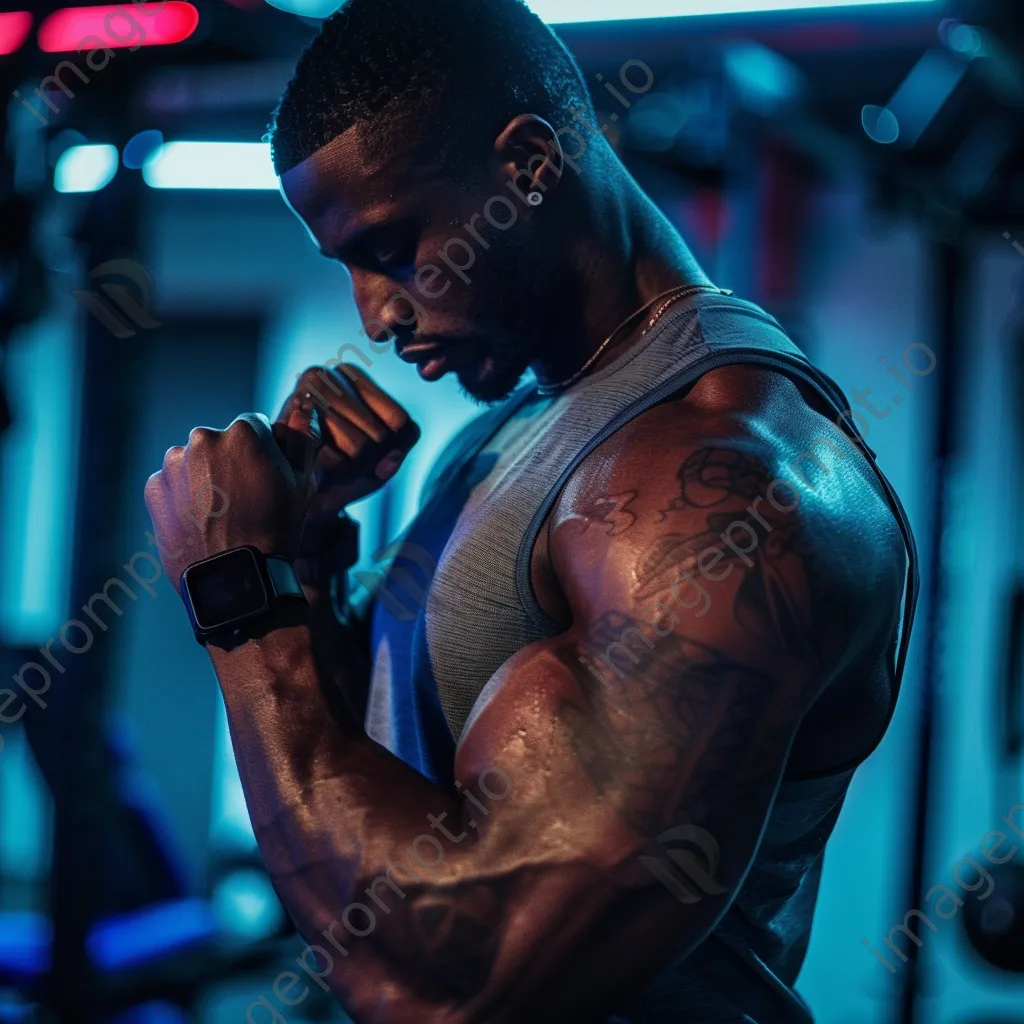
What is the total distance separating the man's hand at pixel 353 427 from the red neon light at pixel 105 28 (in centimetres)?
114

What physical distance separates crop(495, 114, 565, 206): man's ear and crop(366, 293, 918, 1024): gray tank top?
0.19 meters

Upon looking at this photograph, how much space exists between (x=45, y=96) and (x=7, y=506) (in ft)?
10.8

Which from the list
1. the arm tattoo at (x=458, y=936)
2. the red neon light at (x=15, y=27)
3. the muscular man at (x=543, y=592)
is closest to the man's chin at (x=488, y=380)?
the muscular man at (x=543, y=592)


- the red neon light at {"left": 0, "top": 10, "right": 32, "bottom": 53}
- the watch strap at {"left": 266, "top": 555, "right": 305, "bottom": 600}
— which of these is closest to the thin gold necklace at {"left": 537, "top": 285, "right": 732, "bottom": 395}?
the watch strap at {"left": 266, "top": 555, "right": 305, "bottom": 600}

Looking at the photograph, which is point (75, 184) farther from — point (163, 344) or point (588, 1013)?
point (163, 344)

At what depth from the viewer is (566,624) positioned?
0.96 m

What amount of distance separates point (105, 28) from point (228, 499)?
155 cm

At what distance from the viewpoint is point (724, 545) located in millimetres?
800

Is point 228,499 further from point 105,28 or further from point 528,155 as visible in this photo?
point 105,28

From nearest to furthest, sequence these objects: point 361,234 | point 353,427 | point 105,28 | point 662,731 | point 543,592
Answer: point 662,731 < point 543,592 < point 361,234 < point 353,427 < point 105,28

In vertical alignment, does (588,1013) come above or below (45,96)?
below

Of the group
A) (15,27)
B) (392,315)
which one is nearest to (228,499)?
(392,315)

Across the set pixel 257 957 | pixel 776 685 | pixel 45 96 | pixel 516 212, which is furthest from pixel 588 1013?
pixel 257 957

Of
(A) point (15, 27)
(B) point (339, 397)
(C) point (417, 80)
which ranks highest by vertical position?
(C) point (417, 80)
